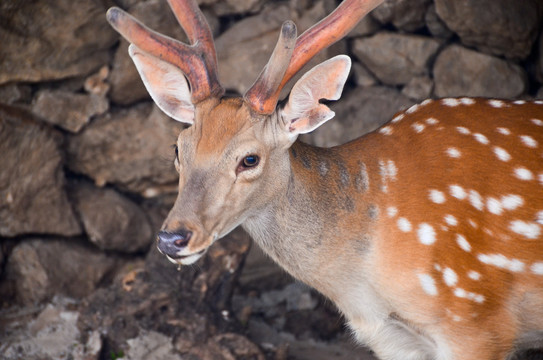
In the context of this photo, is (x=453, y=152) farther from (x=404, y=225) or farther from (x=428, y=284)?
(x=428, y=284)

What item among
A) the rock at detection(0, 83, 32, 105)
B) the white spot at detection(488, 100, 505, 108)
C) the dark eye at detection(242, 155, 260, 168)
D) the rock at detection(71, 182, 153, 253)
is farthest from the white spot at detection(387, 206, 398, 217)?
the rock at detection(0, 83, 32, 105)

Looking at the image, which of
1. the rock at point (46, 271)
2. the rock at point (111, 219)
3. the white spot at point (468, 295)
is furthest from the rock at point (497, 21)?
the rock at point (46, 271)

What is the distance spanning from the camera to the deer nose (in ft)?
9.12

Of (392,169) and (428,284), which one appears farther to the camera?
(392,169)

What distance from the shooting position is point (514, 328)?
316 cm

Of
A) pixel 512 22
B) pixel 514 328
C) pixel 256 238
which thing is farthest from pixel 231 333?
pixel 512 22

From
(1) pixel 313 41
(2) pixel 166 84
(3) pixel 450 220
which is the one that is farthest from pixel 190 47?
(3) pixel 450 220

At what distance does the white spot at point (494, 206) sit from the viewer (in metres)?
3.20

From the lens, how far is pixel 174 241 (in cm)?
278

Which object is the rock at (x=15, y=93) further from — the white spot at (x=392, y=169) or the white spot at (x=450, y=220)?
the white spot at (x=450, y=220)

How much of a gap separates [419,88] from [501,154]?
5.57 ft

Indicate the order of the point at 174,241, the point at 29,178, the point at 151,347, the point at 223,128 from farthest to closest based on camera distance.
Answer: the point at 29,178 → the point at 151,347 → the point at 223,128 → the point at 174,241

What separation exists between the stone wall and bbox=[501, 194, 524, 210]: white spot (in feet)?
5.79

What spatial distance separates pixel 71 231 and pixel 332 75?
2.65 m
